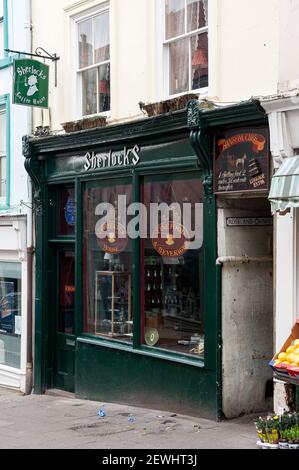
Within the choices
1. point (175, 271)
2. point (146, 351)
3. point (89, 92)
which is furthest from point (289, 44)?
point (146, 351)

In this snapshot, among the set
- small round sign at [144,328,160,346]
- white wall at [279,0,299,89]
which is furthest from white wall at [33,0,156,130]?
small round sign at [144,328,160,346]

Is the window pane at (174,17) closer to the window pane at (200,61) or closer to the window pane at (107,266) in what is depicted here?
the window pane at (200,61)

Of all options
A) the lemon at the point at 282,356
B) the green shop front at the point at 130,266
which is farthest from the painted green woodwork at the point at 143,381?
the lemon at the point at 282,356

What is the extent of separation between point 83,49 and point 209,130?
12.0 feet

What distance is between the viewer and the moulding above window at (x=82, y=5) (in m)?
10.9

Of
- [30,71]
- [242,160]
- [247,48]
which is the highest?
[30,71]

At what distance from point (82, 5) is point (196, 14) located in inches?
100

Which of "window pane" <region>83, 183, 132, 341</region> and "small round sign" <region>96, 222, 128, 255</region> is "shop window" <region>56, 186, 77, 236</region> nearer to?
"window pane" <region>83, 183, 132, 341</region>

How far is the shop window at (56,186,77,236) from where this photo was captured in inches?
461

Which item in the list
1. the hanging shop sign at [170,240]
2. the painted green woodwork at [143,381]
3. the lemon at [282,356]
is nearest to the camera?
the lemon at [282,356]

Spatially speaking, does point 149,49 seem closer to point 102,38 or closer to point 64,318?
point 102,38

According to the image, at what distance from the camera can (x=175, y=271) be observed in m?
9.69

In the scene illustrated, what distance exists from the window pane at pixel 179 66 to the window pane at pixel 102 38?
152cm

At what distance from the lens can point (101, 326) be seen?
36.2 ft
